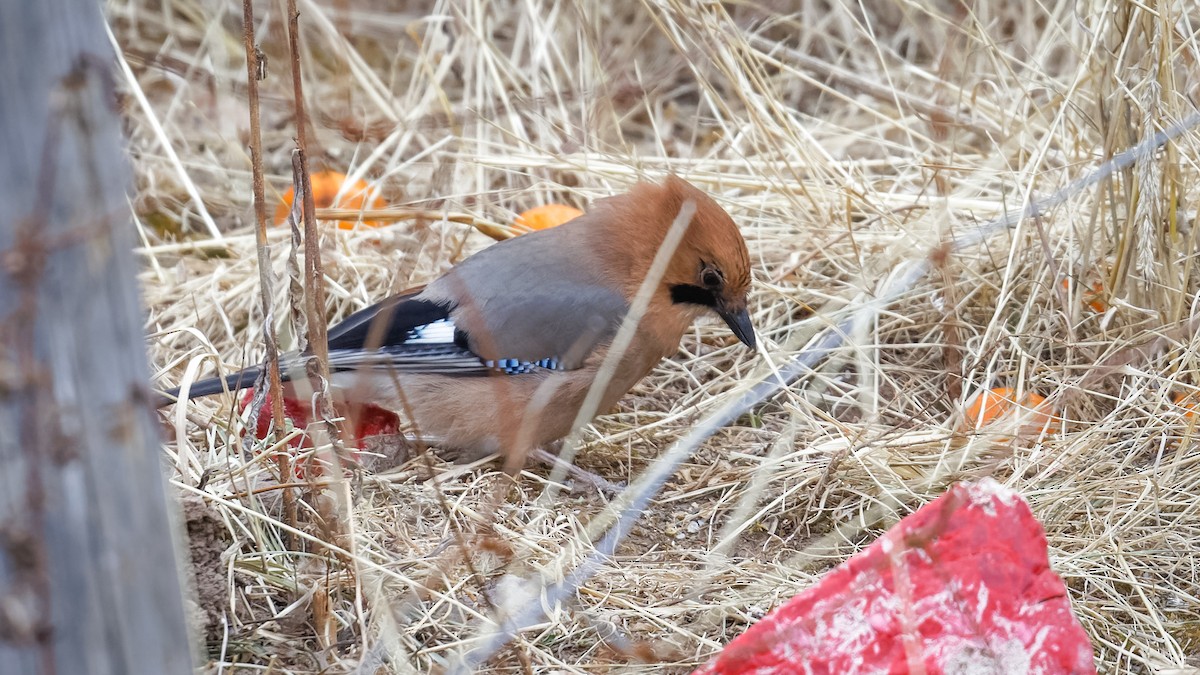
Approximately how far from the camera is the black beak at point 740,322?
12.7 ft

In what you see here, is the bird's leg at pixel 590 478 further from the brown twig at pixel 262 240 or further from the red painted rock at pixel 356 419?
the brown twig at pixel 262 240

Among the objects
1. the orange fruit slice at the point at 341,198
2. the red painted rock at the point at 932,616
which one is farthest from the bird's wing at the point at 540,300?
the red painted rock at the point at 932,616

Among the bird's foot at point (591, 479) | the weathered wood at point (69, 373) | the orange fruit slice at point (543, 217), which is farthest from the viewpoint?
the orange fruit slice at point (543, 217)

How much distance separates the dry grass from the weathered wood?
69cm

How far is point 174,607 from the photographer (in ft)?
4.98

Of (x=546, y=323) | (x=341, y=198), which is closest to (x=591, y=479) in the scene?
(x=546, y=323)

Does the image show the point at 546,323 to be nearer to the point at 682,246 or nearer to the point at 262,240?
the point at 682,246

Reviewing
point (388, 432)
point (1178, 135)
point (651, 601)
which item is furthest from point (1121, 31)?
point (388, 432)

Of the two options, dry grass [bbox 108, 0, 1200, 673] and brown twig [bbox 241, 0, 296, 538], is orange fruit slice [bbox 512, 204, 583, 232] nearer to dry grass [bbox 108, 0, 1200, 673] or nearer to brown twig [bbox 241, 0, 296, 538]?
dry grass [bbox 108, 0, 1200, 673]

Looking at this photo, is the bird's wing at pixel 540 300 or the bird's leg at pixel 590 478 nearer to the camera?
the bird's leg at pixel 590 478

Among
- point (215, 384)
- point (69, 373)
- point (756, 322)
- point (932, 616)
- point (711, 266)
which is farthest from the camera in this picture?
point (756, 322)

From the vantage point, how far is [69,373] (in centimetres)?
136

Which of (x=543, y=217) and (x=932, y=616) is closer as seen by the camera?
(x=932, y=616)

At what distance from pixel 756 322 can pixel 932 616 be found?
89.3 inches
